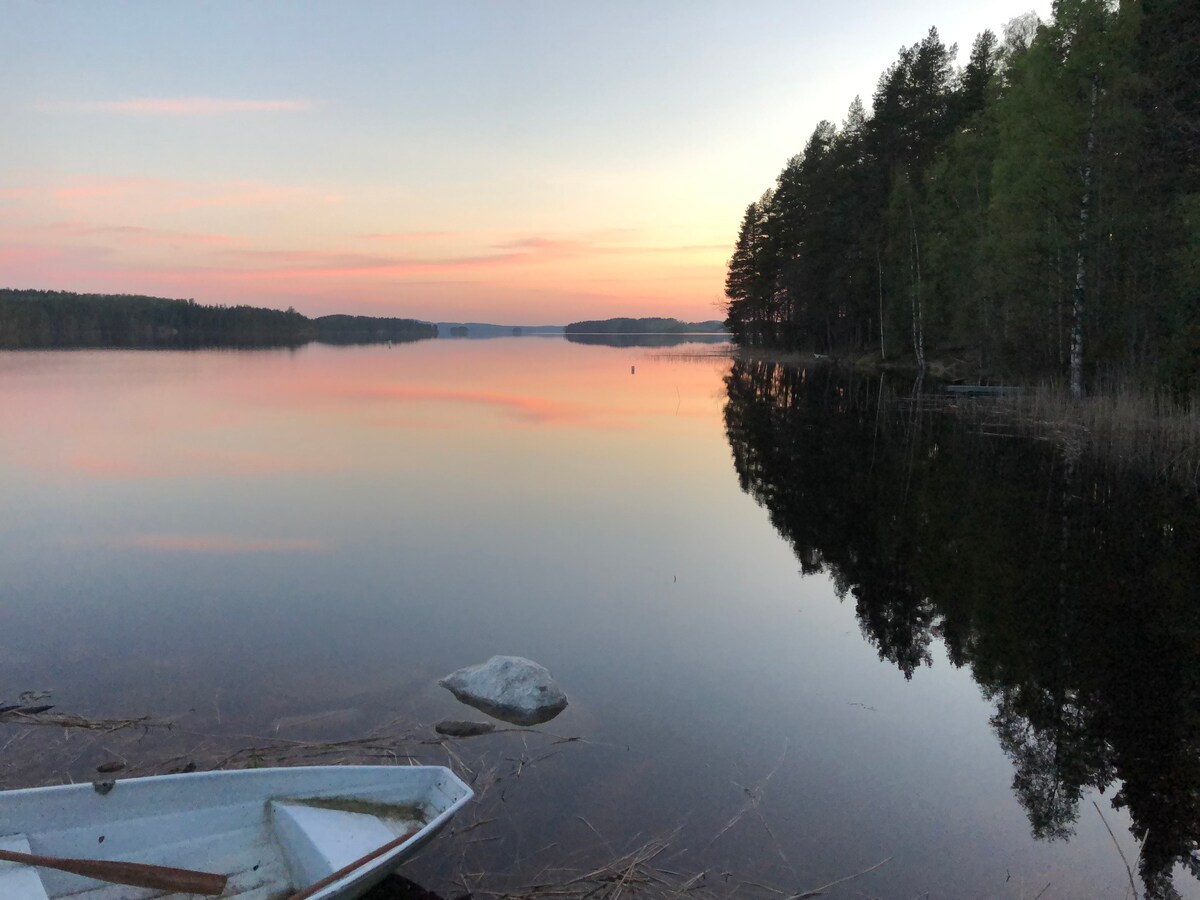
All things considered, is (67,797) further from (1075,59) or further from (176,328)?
(176,328)

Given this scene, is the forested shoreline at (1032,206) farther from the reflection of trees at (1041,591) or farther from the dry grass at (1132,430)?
the reflection of trees at (1041,591)

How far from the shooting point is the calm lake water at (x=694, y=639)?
538 centimetres

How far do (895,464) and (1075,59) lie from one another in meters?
13.6

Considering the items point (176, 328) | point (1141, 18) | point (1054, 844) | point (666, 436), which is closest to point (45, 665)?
point (1054, 844)

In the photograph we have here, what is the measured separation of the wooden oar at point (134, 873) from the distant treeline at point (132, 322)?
126866mm

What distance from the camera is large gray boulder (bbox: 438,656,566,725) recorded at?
6852 mm

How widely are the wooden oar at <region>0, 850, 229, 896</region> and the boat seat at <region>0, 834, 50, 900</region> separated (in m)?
0.03

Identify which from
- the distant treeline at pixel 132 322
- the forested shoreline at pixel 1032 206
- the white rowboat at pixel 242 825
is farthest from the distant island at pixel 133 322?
the white rowboat at pixel 242 825

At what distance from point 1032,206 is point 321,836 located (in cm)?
2748

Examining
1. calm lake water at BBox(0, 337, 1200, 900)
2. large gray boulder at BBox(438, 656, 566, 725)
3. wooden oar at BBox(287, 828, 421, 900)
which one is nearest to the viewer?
wooden oar at BBox(287, 828, 421, 900)

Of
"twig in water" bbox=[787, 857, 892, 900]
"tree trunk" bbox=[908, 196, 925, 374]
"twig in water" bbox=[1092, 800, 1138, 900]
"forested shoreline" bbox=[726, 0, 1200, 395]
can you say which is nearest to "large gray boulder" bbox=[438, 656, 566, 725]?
"twig in water" bbox=[787, 857, 892, 900]

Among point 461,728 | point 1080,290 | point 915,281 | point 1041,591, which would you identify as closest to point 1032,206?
point 1080,290

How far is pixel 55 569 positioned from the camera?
428 inches

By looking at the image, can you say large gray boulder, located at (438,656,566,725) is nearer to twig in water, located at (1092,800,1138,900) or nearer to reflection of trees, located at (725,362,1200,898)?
reflection of trees, located at (725,362,1200,898)
